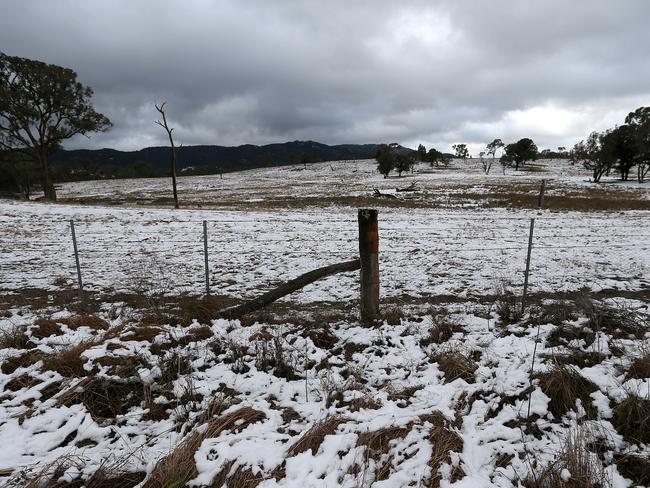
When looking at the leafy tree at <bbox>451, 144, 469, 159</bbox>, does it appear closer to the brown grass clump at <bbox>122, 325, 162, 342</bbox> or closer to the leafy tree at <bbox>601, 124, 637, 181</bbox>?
the leafy tree at <bbox>601, 124, 637, 181</bbox>

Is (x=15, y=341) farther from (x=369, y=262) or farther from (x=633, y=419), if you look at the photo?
(x=633, y=419)

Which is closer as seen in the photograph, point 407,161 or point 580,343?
point 580,343

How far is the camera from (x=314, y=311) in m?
6.11

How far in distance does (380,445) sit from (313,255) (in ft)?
27.1

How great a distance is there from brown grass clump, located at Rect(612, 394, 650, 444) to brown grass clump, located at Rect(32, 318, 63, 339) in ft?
20.6

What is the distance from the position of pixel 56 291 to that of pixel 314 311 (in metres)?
6.00

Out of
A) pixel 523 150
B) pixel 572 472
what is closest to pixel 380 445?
pixel 572 472

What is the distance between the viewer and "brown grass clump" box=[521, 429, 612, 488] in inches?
90.1

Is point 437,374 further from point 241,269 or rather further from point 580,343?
point 241,269

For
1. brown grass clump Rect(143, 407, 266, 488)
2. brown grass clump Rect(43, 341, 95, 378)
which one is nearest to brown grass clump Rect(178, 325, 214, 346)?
brown grass clump Rect(43, 341, 95, 378)

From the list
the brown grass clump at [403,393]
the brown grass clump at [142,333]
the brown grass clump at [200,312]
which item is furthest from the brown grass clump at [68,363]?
the brown grass clump at [403,393]

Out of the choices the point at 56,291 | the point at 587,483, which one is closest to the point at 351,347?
the point at 587,483

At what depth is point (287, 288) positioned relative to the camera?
5.21 metres

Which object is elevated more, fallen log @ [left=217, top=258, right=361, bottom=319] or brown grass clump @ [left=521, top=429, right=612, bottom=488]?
fallen log @ [left=217, top=258, right=361, bottom=319]
